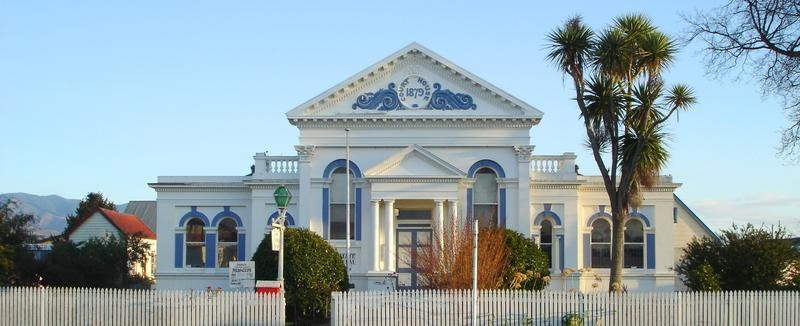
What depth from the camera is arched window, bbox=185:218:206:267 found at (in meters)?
47.0

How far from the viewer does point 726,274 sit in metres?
38.8

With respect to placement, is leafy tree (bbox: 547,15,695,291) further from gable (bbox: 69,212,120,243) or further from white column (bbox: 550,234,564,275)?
gable (bbox: 69,212,120,243)

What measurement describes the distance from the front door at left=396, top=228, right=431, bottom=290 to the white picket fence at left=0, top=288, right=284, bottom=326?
14276 mm

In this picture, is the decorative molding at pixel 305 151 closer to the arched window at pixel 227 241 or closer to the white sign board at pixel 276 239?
the arched window at pixel 227 241

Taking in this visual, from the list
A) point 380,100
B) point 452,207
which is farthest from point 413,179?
point 380,100

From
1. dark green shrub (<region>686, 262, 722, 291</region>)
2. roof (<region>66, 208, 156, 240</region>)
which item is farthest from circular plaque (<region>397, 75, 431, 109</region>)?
roof (<region>66, 208, 156, 240</region>)

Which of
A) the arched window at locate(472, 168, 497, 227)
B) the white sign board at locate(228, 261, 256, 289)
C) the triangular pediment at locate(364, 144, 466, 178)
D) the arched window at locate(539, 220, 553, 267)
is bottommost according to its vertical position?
the white sign board at locate(228, 261, 256, 289)

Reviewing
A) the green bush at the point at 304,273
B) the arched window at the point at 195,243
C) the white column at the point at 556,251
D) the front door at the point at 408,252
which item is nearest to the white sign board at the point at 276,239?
the green bush at the point at 304,273

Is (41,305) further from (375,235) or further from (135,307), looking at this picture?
(375,235)

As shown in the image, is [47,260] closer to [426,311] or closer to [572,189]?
[572,189]

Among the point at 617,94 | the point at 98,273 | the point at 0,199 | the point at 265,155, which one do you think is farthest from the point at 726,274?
the point at 0,199

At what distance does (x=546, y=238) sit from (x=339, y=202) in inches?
323

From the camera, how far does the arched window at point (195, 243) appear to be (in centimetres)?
4703

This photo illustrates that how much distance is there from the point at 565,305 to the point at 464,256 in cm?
519
